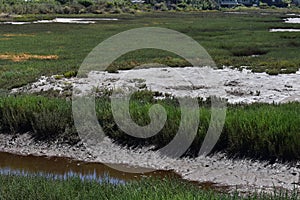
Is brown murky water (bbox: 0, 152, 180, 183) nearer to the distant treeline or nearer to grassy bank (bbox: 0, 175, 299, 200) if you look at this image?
grassy bank (bbox: 0, 175, 299, 200)

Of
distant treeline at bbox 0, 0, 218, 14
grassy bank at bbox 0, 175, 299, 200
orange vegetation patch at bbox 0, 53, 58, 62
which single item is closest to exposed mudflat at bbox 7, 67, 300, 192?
grassy bank at bbox 0, 175, 299, 200

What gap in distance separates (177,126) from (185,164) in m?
1.20

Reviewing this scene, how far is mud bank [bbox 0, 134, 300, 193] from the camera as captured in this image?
10.9 metres

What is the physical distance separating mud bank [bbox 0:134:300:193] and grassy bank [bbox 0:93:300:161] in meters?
0.30

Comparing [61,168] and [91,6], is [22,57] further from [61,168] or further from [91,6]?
[91,6]

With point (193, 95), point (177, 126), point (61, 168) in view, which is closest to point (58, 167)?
point (61, 168)

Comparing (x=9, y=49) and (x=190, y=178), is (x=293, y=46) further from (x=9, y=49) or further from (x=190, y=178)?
(x=190, y=178)

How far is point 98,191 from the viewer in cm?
732

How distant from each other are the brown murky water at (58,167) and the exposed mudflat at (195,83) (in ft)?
24.6

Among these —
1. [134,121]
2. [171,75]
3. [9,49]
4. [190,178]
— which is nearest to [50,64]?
[171,75]

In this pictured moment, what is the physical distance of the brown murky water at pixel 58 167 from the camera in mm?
11859

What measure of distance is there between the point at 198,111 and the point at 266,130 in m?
2.26

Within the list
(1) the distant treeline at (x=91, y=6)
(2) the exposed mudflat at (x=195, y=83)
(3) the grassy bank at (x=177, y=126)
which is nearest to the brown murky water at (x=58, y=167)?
(3) the grassy bank at (x=177, y=126)

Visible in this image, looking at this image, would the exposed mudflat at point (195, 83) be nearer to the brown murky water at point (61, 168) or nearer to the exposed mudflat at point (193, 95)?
the exposed mudflat at point (193, 95)
